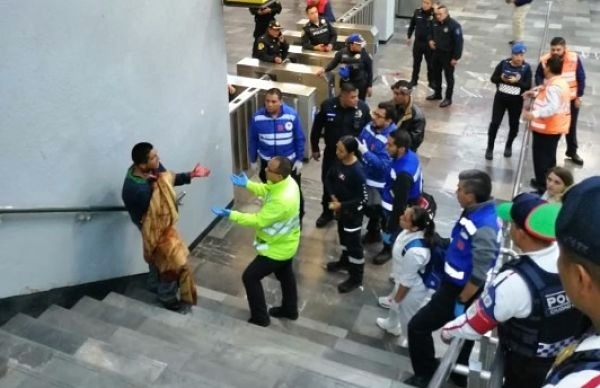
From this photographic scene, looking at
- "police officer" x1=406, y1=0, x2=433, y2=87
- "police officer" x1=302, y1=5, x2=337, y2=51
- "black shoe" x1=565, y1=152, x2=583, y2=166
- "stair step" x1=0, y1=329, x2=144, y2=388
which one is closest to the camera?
"stair step" x1=0, y1=329, x2=144, y2=388

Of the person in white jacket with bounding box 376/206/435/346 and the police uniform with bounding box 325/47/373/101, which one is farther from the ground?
the police uniform with bounding box 325/47/373/101

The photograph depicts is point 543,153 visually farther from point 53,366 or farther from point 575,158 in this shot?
point 53,366

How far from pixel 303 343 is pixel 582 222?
3.28 m

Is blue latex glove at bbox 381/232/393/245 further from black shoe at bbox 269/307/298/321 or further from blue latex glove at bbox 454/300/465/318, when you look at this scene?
blue latex glove at bbox 454/300/465/318

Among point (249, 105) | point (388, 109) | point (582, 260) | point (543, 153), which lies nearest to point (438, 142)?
point (543, 153)

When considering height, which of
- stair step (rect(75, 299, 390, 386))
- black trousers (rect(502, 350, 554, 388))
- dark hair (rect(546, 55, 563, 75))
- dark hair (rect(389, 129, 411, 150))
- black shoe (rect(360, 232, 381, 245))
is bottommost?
black shoe (rect(360, 232, 381, 245))

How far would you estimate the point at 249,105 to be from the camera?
7438 mm

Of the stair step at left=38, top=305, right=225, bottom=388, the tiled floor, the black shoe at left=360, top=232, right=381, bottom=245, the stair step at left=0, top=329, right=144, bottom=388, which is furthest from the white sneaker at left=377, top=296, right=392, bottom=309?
the stair step at left=0, top=329, right=144, bottom=388

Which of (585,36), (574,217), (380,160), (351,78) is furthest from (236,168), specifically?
(585,36)

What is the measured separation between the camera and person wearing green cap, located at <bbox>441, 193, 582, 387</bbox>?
9.05 ft

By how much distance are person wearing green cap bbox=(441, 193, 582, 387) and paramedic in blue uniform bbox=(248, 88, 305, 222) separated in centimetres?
331

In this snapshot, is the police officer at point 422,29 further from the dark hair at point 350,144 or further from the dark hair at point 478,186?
the dark hair at point 478,186

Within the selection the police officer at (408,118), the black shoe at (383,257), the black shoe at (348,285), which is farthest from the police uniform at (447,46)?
the black shoe at (348,285)

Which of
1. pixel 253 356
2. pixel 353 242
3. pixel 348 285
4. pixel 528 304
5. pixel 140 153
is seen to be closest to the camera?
pixel 528 304
